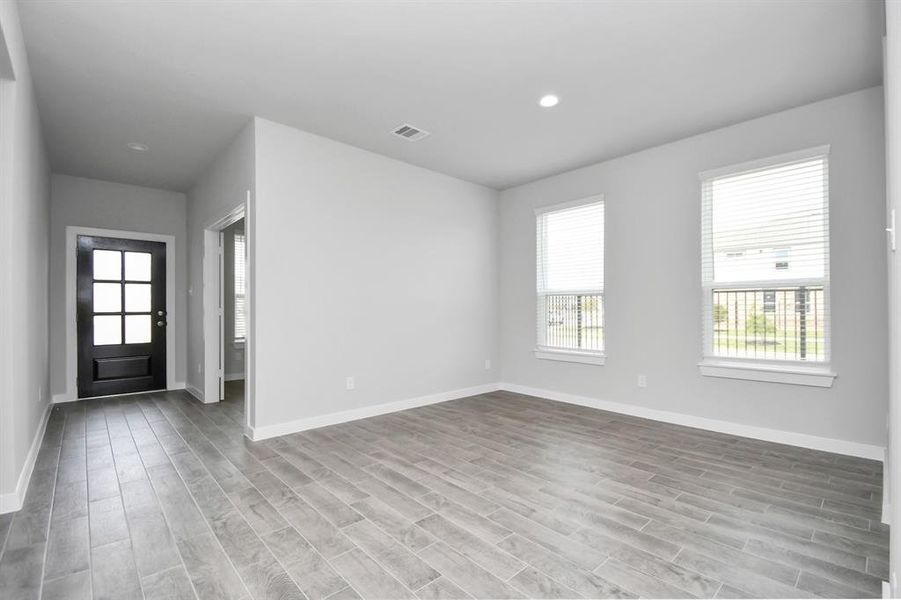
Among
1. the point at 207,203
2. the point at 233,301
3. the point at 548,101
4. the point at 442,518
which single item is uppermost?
the point at 548,101

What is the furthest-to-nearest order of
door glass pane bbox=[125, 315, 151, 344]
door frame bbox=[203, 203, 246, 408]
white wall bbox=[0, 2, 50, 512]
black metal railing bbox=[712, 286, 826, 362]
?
door glass pane bbox=[125, 315, 151, 344], door frame bbox=[203, 203, 246, 408], black metal railing bbox=[712, 286, 826, 362], white wall bbox=[0, 2, 50, 512]

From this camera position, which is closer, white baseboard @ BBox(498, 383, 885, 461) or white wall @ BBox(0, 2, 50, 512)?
white wall @ BBox(0, 2, 50, 512)

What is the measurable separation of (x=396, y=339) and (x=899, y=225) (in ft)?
14.0

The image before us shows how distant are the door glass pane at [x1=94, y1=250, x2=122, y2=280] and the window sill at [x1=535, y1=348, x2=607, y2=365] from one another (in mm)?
5716

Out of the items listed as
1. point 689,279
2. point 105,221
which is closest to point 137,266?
point 105,221

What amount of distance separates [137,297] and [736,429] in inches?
287

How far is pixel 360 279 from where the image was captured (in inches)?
184

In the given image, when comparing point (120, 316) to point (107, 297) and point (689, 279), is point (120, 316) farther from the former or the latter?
point (689, 279)

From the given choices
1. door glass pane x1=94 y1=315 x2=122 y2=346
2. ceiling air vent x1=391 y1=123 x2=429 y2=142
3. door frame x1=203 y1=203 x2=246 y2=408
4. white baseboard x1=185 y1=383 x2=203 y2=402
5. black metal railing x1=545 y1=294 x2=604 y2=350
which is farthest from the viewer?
door glass pane x1=94 y1=315 x2=122 y2=346

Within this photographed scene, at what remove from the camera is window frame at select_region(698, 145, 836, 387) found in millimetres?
3555

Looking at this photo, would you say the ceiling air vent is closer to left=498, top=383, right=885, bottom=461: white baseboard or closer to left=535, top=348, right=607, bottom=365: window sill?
left=535, top=348, right=607, bottom=365: window sill

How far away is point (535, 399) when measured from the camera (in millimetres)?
5547

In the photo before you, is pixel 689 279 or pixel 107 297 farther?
pixel 107 297

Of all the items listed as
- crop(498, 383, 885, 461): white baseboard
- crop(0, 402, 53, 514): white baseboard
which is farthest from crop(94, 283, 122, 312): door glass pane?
crop(498, 383, 885, 461): white baseboard
